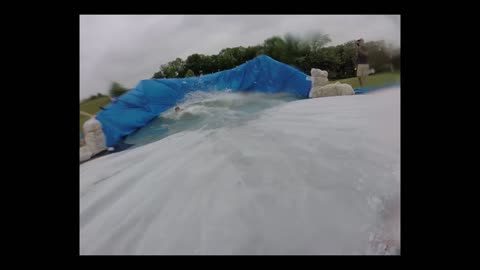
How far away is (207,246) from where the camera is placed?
169 cm

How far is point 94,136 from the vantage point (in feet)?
6.23

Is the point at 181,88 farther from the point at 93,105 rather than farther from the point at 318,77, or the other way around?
the point at 318,77

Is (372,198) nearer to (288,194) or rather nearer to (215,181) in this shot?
(288,194)

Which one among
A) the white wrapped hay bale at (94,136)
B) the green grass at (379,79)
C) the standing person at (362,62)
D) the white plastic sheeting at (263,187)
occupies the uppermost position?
the standing person at (362,62)

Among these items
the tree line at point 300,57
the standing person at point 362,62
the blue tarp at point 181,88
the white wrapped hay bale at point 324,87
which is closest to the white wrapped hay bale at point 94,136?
the blue tarp at point 181,88

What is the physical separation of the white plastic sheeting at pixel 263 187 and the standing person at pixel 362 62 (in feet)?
0.54

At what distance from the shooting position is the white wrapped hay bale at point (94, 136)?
74.4 inches

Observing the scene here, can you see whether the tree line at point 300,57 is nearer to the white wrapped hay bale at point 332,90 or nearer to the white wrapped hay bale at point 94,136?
the white wrapped hay bale at point 332,90

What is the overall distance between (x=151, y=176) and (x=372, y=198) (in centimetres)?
156

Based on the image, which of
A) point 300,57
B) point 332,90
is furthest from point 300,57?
point 332,90

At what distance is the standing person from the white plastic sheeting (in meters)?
0.17

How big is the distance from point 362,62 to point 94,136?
206 centimetres

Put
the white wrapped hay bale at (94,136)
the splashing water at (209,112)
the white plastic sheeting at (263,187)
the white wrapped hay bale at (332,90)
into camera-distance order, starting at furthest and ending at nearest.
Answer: the white wrapped hay bale at (332,90), the splashing water at (209,112), the white wrapped hay bale at (94,136), the white plastic sheeting at (263,187)

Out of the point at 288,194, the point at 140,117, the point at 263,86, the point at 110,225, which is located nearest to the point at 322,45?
the point at 263,86
